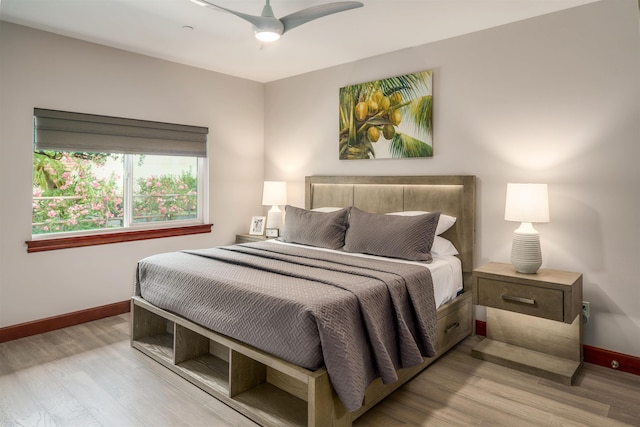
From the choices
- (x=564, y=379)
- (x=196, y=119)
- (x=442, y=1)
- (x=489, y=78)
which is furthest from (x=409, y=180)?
(x=196, y=119)

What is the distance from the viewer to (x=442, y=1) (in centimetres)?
272

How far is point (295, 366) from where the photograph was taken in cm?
195

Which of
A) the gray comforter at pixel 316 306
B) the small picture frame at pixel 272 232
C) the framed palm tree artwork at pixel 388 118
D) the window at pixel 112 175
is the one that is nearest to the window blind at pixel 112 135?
the window at pixel 112 175

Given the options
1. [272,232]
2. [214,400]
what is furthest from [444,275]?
[272,232]

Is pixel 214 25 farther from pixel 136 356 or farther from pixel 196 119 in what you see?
Answer: pixel 136 356

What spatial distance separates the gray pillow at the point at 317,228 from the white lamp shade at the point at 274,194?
0.68m

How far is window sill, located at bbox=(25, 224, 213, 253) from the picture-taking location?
3.30 metres

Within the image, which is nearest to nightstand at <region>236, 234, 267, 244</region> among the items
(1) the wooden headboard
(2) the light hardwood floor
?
(1) the wooden headboard

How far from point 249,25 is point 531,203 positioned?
95.9 inches

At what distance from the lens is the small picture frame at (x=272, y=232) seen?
445 centimetres

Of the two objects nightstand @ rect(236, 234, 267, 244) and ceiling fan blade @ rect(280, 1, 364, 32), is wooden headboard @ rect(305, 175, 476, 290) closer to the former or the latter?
nightstand @ rect(236, 234, 267, 244)

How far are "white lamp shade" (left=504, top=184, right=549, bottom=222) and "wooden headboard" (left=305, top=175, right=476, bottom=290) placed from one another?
544 mm

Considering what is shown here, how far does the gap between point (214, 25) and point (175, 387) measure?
102 inches

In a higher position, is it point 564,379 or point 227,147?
point 227,147
